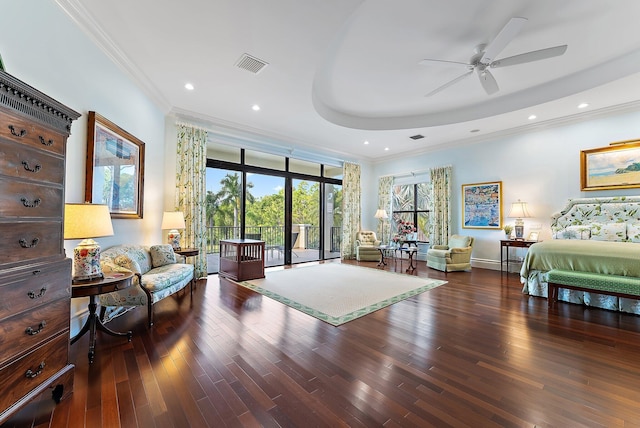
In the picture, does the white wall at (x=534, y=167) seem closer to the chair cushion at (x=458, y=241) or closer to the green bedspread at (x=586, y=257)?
the chair cushion at (x=458, y=241)

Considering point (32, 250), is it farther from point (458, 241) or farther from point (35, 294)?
point (458, 241)

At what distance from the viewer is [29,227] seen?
1464mm

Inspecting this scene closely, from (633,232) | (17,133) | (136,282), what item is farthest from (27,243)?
(633,232)

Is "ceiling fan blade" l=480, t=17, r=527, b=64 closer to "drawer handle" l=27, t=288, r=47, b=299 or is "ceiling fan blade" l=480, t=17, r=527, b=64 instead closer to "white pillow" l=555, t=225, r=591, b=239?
"white pillow" l=555, t=225, r=591, b=239

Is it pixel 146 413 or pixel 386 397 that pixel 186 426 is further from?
pixel 386 397

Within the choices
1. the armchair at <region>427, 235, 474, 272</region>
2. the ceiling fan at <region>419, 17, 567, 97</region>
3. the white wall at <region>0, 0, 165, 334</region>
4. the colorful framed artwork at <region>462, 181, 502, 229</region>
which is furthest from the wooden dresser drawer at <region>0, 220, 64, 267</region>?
the colorful framed artwork at <region>462, 181, 502, 229</region>

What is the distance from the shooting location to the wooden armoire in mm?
1318

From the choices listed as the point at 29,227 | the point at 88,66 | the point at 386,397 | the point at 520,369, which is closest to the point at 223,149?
the point at 88,66

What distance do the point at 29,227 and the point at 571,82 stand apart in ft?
21.3

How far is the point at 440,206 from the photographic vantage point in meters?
6.83

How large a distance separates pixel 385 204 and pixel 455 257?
289 cm

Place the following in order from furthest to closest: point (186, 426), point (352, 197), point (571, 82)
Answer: point (352, 197) → point (571, 82) → point (186, 426)

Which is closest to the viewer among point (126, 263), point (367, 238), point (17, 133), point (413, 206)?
point (17, 133)

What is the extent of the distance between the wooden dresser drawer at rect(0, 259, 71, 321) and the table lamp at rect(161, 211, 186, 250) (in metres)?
2.69
